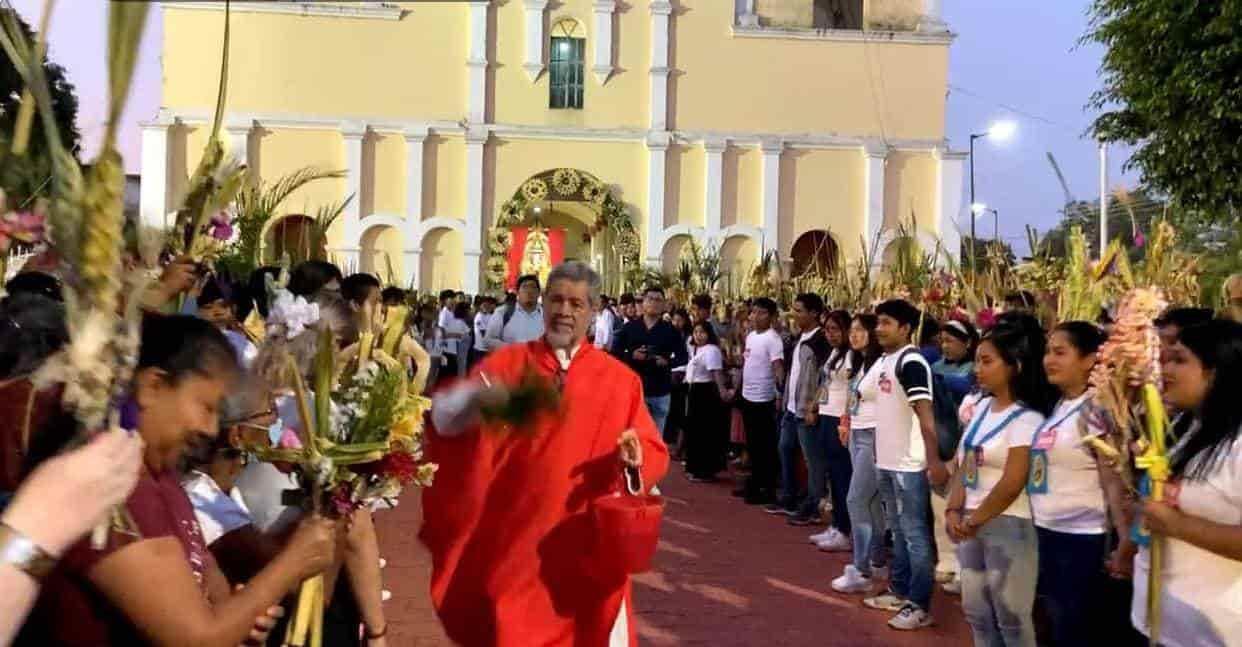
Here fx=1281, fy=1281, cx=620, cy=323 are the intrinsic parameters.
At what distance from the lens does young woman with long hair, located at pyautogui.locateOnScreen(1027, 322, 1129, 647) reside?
5.20 metres

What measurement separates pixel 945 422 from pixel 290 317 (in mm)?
4868

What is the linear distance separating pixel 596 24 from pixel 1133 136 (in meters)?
19.5

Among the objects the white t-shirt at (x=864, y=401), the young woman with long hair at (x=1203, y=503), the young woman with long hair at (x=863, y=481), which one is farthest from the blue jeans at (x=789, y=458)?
the young woman with long hair at (x=1203, y=503)

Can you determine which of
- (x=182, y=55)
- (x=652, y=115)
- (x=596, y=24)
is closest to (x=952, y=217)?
(x=652, y=115)

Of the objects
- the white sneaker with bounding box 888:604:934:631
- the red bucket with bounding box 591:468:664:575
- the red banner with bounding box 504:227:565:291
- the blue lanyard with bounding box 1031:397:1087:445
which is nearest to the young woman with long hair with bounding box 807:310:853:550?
the white sneaker with bounding box 888:604:934:631

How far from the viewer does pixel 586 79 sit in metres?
35.0

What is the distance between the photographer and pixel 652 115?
34812 mm

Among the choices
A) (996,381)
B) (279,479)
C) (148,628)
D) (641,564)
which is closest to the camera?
(148,628)

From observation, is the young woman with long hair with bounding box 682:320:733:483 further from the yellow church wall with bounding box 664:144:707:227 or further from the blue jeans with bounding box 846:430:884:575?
the yellow church wall with bounding box 664:144:707:227

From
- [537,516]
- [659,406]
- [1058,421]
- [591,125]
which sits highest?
[591,125]

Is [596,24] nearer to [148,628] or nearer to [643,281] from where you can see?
[643,281]

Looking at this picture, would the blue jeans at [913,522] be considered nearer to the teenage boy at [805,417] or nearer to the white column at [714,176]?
the teenage boy at [805,417]

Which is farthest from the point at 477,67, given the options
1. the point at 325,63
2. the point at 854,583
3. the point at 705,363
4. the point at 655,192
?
the point at 854,583

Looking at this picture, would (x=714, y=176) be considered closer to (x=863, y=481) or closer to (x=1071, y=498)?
(x=863, y=481)
